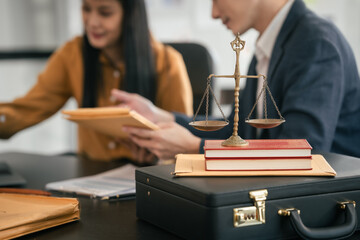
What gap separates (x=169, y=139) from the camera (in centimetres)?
142

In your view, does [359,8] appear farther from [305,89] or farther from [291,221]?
[291,221]

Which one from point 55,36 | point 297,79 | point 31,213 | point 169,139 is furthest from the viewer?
point 55,36

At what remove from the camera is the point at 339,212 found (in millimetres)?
856

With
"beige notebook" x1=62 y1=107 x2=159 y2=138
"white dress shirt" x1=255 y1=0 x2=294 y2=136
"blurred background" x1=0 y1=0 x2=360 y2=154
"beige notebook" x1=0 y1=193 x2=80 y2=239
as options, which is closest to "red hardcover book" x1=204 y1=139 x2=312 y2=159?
"beige notebook" x1=0 y1=193 x2=80 y2=239

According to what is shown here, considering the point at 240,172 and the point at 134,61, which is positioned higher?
the point at 134,61

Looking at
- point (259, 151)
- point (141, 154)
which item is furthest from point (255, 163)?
point (141, 154)

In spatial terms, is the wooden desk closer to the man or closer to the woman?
the man

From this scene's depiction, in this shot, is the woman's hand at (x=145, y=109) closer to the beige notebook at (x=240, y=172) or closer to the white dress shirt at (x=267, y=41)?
the white dress shirt at (x=267, y=41)

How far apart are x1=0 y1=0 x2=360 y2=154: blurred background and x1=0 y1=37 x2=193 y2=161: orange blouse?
0.94m

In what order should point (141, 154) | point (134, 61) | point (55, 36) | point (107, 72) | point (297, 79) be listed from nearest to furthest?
point (297, 79)
point (141, 154)
point (134, 61)
point (107, 72)
point (55, 36)

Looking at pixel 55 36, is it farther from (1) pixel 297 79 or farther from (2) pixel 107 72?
(1) pixel 297 79

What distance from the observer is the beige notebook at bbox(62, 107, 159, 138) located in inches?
50.1

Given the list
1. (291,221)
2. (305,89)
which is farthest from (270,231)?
(305,89)

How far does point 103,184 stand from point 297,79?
54 cm
